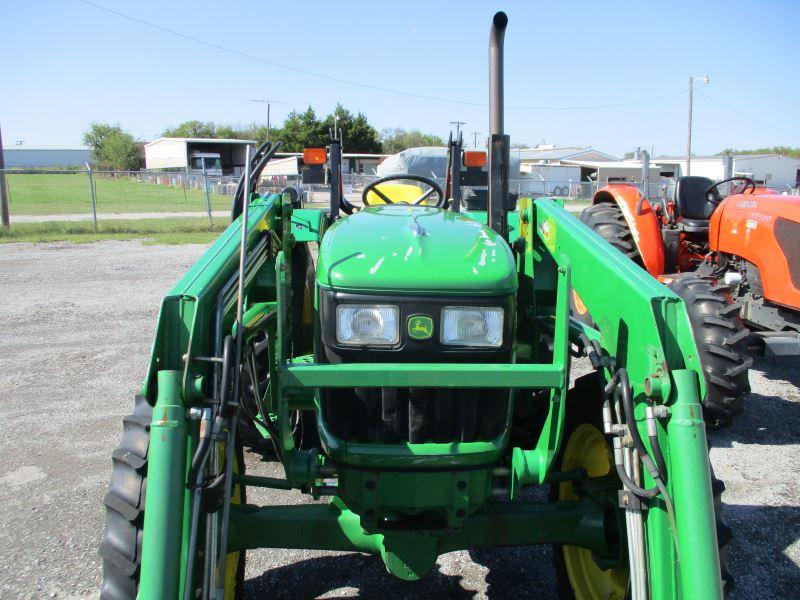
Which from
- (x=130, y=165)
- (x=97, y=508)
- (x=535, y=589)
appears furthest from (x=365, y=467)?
(x=130, y=165)

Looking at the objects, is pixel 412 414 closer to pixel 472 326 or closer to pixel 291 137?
pixel 472 326

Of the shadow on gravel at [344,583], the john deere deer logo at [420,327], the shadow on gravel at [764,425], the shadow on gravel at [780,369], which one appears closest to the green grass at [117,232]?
the shadow on gravel at [780,369]

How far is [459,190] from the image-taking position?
3.98 m

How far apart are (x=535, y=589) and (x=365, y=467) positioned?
120 centimetres

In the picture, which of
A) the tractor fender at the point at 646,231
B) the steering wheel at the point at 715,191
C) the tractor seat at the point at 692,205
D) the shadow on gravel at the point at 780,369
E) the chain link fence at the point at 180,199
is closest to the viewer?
the shadow on gravel at the point at 780,369

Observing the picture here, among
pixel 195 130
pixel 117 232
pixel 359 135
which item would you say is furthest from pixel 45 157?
pixel 117 232

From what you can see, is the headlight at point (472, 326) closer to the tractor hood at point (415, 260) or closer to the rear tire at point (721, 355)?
the tractor hood at point (415, 260)

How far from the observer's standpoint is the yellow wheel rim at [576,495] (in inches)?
105

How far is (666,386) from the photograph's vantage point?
2.03m

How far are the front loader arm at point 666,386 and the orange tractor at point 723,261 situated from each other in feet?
7.68

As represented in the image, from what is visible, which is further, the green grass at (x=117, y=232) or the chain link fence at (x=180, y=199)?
the chain link fence at (x=180, y=199)

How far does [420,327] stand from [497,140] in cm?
123

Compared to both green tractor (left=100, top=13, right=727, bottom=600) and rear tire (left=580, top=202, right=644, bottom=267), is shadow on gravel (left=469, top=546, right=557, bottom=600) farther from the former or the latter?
rear tire (left=580, top=202, right=644, bottom=267)

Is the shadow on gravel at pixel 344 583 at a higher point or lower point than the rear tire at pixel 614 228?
lower
